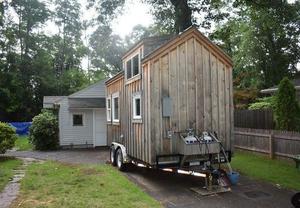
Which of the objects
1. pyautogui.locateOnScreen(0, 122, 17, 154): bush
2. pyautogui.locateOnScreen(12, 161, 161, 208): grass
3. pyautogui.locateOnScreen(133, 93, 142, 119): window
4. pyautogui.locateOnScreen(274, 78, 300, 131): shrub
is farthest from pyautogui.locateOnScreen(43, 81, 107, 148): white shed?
pyautogui.locateOnScreen(274, 78, 300, 131): shrub

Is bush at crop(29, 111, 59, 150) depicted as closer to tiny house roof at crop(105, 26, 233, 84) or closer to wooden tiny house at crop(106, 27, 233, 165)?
wooden tiny house at crop(106, 27, 233, 165)

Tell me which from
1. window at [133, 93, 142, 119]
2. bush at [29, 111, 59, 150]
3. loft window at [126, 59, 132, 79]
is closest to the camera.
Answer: window at [133, 93, 142, 119]

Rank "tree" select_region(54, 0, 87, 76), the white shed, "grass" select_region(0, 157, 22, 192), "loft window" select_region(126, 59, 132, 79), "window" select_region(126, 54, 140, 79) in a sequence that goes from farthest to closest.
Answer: "tree" select_region(54, 0, 87, 76) → the white shed → "loft window" select_region(126, 59, 132, 79) → "window" select_region(126, 54, 140, 79) → "grass" select_region(0, 157, 22, 192)

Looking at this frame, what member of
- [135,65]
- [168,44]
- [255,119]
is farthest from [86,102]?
[168,44]

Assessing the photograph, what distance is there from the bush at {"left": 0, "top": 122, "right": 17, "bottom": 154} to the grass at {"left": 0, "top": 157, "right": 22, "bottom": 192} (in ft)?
1.83

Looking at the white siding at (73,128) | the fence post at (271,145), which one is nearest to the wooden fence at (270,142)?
the fence post at (271,145)

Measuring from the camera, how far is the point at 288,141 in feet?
39.9

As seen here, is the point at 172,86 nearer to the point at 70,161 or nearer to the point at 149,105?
the point at 149,105

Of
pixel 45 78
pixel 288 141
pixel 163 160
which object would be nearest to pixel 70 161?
pixel 163 160

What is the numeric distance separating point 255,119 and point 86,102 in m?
10.2

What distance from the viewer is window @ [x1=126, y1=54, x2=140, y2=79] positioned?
10.6 meters

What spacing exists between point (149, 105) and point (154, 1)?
1155 cm

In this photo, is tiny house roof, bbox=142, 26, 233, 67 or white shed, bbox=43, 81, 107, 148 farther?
white shed, bbox=43, 81, 107, 148

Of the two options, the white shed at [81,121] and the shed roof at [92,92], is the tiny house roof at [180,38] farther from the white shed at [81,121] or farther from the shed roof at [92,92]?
the shed roof at [92,92]
